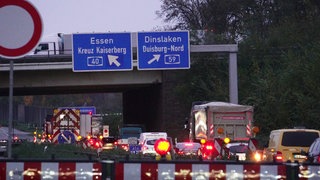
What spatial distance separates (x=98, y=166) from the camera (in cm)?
1051

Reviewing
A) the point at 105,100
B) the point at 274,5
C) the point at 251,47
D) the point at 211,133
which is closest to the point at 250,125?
the point at 211,133

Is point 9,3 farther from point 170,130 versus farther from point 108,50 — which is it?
point 170,130

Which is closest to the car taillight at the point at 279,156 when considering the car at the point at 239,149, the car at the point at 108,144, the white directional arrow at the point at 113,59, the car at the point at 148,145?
the car at the point at 239,149

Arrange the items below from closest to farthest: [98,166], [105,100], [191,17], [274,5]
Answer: [98,166] → [274,5] → [191,17] → [105,100]

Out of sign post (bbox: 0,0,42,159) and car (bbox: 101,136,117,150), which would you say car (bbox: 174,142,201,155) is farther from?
sign post (bbox: 0,0,42,159)

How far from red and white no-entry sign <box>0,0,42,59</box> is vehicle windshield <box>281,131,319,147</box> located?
53.6 feet

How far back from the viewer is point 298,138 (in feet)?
86.7

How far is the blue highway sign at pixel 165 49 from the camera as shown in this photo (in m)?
42.7

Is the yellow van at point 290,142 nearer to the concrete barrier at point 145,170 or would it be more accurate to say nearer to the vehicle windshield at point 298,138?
the vehicle windshield at point 298,138

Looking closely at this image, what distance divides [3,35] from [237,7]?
69.1 metres

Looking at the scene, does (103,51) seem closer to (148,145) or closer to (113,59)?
(113,59)

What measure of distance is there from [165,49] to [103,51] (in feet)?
9.81

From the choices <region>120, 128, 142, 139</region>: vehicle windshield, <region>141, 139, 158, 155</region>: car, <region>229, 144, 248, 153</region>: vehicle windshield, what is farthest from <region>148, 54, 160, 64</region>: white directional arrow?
<region>229, 144, 248, 153</region>: vehicle windshield

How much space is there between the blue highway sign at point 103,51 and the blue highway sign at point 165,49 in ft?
2.38
